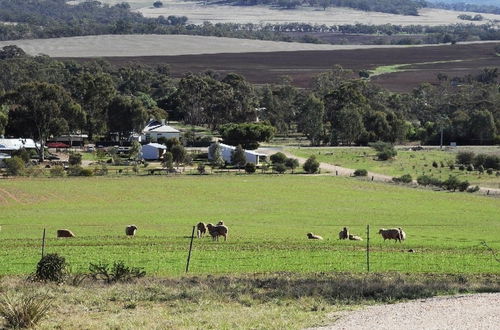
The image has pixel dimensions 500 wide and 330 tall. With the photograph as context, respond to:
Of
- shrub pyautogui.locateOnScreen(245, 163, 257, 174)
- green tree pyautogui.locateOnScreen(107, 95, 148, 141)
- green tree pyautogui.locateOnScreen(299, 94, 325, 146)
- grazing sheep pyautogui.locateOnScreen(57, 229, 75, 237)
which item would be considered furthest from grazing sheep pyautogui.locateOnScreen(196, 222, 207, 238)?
green tree pyautogui.locateOnScreen(299, 94, 325, 146)

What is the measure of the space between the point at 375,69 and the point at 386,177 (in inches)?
4767

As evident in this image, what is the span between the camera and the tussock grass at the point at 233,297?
1728 centimetres

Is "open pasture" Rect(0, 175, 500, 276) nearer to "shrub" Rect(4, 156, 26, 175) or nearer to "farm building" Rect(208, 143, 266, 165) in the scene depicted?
"shrub" Rect(4, 156, 26, 175)

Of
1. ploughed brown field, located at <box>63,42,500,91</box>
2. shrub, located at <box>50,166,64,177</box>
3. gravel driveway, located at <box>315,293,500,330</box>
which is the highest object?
gravel driveway, located at <box>315,293,500,330</box>

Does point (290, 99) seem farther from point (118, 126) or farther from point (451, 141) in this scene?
point (118, 126)

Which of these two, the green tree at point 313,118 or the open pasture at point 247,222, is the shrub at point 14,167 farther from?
the green tree at point 313,118

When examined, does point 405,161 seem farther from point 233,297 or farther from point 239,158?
point 233,297

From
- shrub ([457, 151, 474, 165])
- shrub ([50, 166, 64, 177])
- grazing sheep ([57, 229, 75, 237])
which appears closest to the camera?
grazing sheep ([57, 229, 75, 237])

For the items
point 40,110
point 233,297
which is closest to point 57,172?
point 40,110

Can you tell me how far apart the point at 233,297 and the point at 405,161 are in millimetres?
62535

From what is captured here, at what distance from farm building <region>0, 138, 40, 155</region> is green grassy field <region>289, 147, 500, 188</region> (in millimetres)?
23545

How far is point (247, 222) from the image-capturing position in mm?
41844

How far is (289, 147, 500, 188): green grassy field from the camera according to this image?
227 ft

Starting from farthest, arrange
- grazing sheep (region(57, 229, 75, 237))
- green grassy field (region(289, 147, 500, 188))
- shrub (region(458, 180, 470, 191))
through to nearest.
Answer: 1. green grassy field (region(289, 147, 500, 188))
2. shrub (region(458, 180, 470, 191))
3. grazing sheep (region(57, 229, 75, 237))
